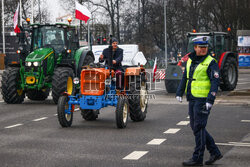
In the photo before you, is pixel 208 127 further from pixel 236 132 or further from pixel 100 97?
pixel 100 97

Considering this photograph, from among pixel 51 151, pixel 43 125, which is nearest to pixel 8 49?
pixel 43 125

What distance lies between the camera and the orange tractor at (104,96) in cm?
1202

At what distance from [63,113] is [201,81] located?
4677 millimetres

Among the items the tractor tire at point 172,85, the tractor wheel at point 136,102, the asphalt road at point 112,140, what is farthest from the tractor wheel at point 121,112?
the tractor tire at point 172,85

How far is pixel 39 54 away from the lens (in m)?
18.4

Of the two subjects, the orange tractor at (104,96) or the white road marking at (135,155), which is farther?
the orange tractor at (104,96)

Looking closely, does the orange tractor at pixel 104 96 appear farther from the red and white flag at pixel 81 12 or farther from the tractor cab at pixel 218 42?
the tractor cab at pixel 218 42

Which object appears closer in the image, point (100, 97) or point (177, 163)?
point (177, 163)

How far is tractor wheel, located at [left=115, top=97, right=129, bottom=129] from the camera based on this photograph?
11.7 metres

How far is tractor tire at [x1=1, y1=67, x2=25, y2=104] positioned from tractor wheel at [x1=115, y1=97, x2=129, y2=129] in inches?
276

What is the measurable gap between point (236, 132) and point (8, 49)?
48686 mm

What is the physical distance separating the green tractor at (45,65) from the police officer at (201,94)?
9.39 meters

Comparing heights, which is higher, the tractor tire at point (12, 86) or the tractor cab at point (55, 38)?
the tractor cab at point (55, 38)

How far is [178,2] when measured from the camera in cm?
6500
